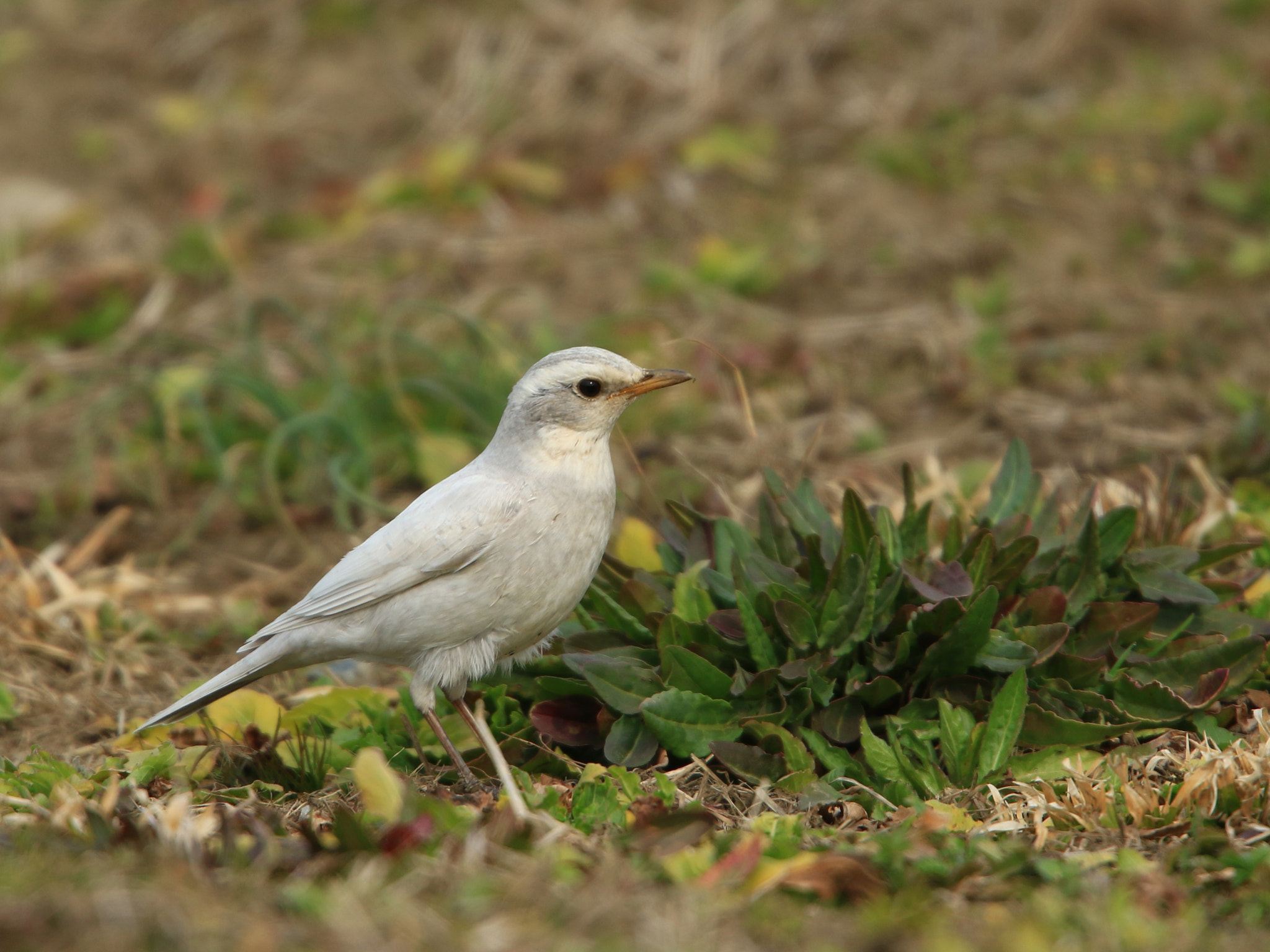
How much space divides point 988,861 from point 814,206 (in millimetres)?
6293

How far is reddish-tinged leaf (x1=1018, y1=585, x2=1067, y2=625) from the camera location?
156 inches

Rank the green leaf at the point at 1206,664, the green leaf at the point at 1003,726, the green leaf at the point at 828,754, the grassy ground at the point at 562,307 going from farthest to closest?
the green leaf at the point at 1206,664
the green leaf at the point at 828,754
the green leaf at the point at 1003,726
the grassy ground at the point at 562,307

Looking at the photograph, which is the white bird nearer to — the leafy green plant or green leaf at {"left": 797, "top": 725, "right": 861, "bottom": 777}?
the leafy green plant

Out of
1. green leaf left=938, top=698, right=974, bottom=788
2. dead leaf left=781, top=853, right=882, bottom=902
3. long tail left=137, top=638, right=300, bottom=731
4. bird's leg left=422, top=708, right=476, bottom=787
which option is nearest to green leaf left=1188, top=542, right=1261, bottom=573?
green leaf left=938, top=698, right=974, bottom=788

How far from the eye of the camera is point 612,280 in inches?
320

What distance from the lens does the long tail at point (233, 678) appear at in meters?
4.03

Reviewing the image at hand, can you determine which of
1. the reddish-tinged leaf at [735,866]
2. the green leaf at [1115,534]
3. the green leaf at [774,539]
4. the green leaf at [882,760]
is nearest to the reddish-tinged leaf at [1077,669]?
the green leaf at [1115,534]

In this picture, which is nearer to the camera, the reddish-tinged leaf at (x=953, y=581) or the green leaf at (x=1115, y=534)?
the reddish-tinged leaf at (x=953, y=581)

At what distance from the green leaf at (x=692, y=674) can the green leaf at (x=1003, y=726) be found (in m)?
0.73

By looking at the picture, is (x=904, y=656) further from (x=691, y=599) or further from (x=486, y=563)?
(x=486, y=563)

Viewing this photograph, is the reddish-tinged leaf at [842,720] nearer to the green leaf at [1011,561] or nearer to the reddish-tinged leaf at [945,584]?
the reddish-tinged leaf at [945,584]

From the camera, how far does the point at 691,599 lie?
4156 mm

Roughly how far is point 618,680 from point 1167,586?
171 centimetres

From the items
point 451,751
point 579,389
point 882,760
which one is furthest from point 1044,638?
point 451,751
